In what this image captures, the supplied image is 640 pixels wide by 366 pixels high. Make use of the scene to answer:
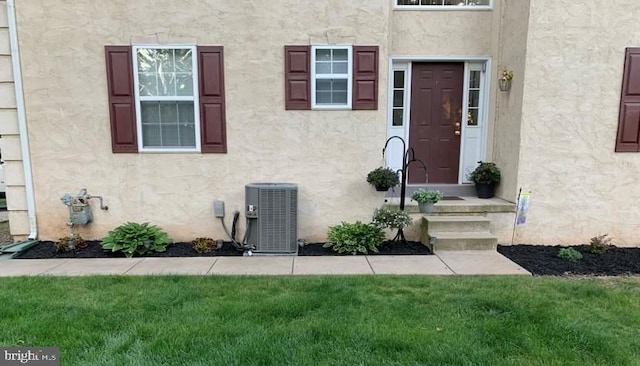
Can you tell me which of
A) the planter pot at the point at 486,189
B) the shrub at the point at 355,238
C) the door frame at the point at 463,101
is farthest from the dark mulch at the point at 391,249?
the door frame at the point at 463,101

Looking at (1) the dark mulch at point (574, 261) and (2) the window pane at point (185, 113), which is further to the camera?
(2) the window pane at point (185, 113)

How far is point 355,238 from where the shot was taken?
4961 mm

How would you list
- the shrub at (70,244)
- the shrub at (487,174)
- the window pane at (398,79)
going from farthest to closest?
the window pane at (398,79)
the shrub at (487,174)
the shrub at (70,244)

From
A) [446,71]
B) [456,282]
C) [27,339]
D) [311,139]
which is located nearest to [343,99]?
[311,139]

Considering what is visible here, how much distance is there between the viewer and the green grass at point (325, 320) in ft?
8.07

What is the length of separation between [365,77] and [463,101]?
6.29 feet

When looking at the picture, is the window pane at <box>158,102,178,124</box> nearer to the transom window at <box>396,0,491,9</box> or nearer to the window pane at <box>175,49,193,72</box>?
the window pane at <box>175,49,193,72</box>

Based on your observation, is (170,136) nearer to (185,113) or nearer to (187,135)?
(187,135)

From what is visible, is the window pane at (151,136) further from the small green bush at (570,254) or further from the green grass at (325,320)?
the small green bush at (570,254)

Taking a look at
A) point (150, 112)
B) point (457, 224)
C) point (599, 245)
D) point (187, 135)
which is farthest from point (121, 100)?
point (599, 245)

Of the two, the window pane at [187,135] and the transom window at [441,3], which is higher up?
the transom window at [441,3]

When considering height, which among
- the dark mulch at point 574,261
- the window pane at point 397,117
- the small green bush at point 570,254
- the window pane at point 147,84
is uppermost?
the window pane at point 147,84

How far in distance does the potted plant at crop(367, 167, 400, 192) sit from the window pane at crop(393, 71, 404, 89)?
65.9 inches

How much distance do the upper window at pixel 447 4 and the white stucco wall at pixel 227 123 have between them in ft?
3.29
